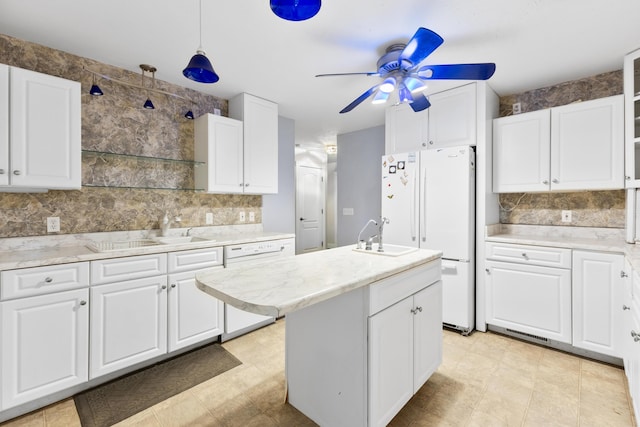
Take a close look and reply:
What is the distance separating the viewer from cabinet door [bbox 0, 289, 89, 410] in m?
1.66

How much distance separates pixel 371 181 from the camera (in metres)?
4.53

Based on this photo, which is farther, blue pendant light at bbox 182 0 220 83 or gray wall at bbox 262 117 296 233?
gray wall at bbox 262 117 296 233

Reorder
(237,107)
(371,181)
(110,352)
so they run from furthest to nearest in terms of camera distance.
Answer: (371,181), (237,107), (110,352)

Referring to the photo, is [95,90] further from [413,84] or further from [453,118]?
Answer: [453,118]

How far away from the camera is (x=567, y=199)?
9.39ft

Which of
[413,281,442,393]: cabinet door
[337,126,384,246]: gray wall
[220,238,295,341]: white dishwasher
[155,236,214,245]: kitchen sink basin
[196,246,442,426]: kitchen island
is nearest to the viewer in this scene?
[196,246,442,426]: kitchen island

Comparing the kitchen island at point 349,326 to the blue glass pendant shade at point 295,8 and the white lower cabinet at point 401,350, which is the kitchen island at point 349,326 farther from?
the blue glass pendant shade at point 295,8

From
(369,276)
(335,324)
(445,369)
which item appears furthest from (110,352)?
(445,369)

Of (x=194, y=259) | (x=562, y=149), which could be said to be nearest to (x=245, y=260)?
(x=194, y=259)

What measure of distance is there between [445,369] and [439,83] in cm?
256

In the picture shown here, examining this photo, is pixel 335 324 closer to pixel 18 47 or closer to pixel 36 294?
pixel 36 294

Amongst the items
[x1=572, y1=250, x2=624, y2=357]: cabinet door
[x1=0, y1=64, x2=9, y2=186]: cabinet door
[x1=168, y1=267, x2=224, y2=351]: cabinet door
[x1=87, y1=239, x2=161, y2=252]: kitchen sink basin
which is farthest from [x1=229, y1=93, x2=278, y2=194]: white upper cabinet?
[x1=572, y1=250, x2=624, y2=357]: cabinet door

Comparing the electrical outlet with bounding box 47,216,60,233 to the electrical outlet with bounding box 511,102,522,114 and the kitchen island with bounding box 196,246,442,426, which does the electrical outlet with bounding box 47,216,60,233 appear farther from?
the electrical outlet with bounding box 511,102,522,114

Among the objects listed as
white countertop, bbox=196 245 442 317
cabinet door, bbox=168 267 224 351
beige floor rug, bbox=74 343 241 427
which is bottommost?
beige floor rug, bbox=74 343 241 427
